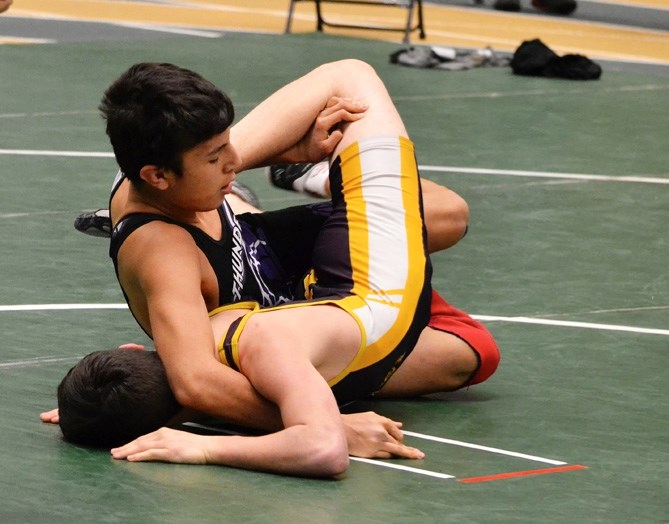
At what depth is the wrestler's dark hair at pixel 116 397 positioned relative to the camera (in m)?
3.90

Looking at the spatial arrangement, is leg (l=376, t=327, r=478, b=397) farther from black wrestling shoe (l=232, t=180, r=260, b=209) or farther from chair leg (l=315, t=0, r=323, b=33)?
chair leg (l=315, t=0, r=323, b=33)

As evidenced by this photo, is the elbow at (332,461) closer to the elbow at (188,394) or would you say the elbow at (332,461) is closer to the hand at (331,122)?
the elbow at (188,394)

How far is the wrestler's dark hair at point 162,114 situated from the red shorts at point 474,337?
3.20 ft

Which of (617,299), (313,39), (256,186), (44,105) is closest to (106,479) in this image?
(617,299)

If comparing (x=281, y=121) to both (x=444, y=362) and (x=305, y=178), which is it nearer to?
(x=305, y=178)

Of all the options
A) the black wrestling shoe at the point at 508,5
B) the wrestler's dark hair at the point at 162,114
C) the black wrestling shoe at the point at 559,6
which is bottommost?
the black wrestling shoe at the point at 508,5

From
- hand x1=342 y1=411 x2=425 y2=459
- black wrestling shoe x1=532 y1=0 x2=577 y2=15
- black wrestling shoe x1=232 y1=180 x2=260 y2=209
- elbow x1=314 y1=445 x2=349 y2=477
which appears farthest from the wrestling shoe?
black wrestling shoe x1=532 y1=0 x2=577 y2=15

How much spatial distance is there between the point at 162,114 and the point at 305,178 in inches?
42.5

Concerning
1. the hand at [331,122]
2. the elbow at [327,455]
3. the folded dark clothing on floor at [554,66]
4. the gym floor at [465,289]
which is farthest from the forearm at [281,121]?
the folded dark clothing on floor at [554,66]

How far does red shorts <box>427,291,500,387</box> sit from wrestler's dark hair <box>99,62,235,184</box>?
3.20ft

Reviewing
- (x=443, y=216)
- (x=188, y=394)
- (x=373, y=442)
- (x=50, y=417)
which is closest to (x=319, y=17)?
(x=443, y=216)

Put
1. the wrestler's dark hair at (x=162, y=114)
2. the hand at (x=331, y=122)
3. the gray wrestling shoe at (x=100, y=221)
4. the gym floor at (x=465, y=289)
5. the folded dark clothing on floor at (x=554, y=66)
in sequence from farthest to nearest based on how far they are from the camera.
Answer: the folded dark clothing on floor at (x=554, y=66), the gray wrestling shoe at (x=100, y=221), the hand at (x=331, y=122), the wrestler's dark hair at (x=162, y=114), the gym floor at (x=465, y=289)

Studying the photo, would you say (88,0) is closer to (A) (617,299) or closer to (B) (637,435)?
(A) (617,299)

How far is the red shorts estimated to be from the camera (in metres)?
4.56
